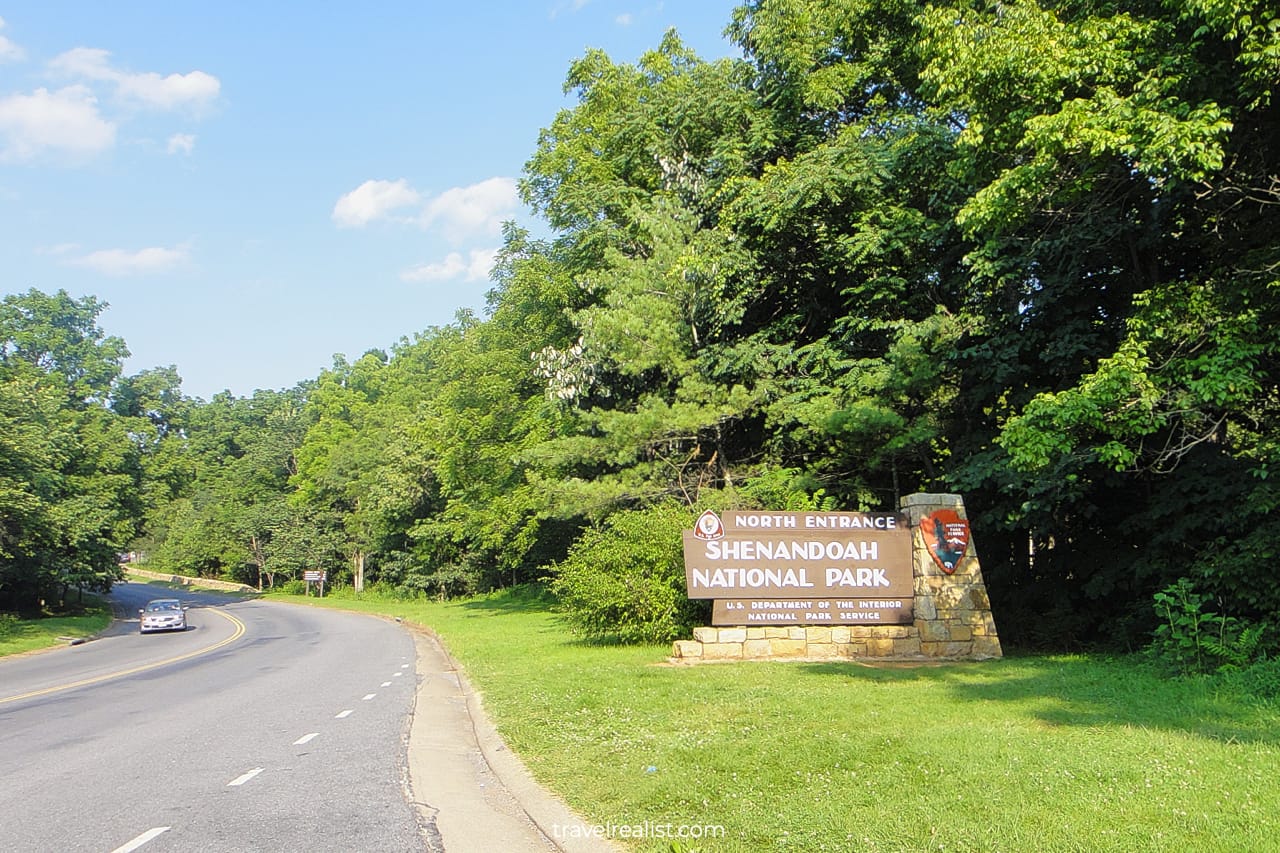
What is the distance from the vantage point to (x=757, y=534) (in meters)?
15.0

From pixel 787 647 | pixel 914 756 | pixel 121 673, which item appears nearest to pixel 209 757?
pixel 914 756

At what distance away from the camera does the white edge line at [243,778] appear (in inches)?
285

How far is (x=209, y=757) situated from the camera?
8.38 meters

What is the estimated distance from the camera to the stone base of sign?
563 inches

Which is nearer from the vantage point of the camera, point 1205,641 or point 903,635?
point 1205,641

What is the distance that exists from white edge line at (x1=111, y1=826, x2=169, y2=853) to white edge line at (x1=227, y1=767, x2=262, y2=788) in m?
1.27

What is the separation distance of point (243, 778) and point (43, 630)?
3243 centimetres

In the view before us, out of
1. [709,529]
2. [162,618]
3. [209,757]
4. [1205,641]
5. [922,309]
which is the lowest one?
[162,618]

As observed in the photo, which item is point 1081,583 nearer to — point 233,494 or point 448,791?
point 448,791

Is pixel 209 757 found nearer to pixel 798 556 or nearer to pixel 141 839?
pixel 141 839

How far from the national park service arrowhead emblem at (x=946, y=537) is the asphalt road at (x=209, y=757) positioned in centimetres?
906

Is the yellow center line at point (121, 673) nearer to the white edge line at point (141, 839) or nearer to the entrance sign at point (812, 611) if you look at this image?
the white edge line at point (141, 839)

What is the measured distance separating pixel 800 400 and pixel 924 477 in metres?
3.59

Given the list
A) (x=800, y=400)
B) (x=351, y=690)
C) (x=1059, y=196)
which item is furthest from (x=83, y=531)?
(x=1059, y=196)
